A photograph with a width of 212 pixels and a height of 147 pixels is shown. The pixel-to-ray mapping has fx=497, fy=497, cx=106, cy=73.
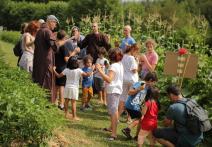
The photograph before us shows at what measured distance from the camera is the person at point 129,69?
32.0 feet

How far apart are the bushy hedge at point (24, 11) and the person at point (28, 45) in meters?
25.0

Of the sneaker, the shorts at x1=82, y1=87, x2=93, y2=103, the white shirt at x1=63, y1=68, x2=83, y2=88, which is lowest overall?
the sneaker

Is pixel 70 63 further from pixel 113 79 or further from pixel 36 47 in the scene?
pixel 113 79

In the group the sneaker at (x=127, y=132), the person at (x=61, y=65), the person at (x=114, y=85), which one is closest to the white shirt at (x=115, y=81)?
the person at (x=114, y=85)

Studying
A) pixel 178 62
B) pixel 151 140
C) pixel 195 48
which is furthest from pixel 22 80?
pixel 195 48

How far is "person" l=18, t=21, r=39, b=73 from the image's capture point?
10.2m

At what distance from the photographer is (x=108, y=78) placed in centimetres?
863

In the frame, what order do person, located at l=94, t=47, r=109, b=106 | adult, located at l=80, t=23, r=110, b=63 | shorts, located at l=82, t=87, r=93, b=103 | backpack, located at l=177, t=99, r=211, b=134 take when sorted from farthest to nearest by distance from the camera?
adult, located at l=80, t=23, r=110, b=63
person, located at l=94, t=47, r=109, b=106
shorts, located at l=82, t=87, r=93, b=103
backpack, located at l=177, t=99, r=211, b=134

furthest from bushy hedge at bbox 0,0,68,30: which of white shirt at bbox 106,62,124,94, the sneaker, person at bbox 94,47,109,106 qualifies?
the sneaker

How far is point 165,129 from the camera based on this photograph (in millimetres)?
8078

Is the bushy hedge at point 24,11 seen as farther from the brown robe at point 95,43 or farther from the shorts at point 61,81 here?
the shorts at point 61,81

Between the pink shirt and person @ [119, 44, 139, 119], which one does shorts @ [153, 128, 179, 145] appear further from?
the pink shirt

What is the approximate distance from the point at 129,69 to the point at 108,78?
4.34ft

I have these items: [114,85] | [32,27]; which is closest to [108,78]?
[114,85]
